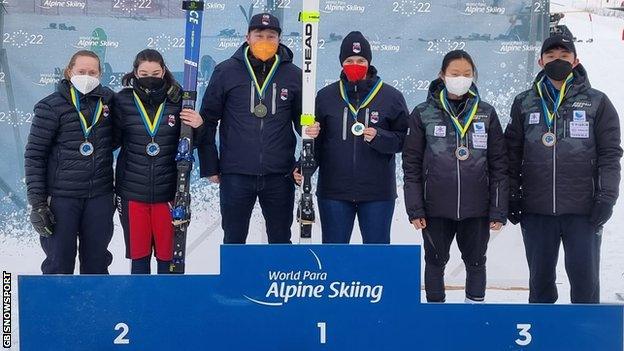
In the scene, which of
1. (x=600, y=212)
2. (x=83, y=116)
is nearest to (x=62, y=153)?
(x=83, y=116)

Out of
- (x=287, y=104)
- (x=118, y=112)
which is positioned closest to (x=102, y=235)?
(x=118, y=112)

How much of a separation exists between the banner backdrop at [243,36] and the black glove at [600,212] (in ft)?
6.28

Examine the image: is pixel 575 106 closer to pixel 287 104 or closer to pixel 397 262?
pixel 287 104

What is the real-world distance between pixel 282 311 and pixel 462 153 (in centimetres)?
185

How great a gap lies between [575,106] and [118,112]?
8.04ft

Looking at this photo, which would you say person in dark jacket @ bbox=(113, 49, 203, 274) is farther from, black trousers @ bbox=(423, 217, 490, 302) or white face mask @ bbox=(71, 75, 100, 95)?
black trousers @ bbox=(423, 217, 490, 302)

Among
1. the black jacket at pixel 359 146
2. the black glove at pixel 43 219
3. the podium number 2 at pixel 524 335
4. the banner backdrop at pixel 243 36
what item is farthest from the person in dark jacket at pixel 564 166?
the black glove at pixel 43 219

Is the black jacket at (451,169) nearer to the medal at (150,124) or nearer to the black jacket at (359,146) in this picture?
the black jacket at (359,146)

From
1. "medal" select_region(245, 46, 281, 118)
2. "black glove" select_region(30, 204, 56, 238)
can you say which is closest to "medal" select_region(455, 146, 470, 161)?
"medal" select_region(245, 46, 281, 118)

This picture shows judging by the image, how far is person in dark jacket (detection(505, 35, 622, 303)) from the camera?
11.7ft

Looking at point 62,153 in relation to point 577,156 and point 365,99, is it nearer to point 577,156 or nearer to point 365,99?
point 365,99

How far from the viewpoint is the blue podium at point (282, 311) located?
2.07 m

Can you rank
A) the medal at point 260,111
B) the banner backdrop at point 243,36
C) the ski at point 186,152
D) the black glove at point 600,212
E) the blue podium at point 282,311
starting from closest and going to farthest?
the blue podium at point 282,311
the black glove at point 600,212
the ski at point 186,152
the medal at point 260,111
the banner backdrop at point 243,36

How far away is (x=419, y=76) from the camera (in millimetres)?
5301
